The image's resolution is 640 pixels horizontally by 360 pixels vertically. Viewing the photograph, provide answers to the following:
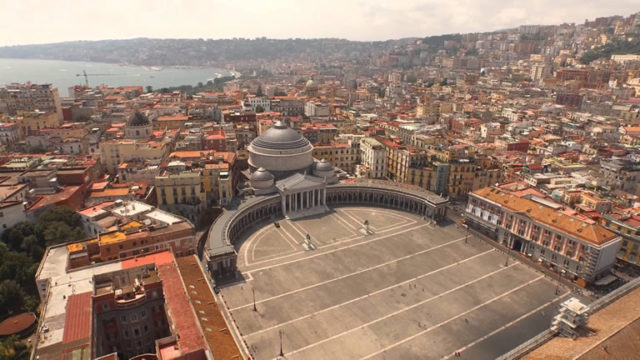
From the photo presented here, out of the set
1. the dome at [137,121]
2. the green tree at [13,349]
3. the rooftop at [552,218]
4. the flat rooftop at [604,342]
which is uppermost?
the dome at [137,121]

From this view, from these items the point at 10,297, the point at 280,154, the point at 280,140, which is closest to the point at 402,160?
the point at 280,154

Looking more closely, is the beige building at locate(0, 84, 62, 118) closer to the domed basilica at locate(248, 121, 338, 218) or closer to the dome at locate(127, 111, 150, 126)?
the dome at locate(127, 111, 150, 126)

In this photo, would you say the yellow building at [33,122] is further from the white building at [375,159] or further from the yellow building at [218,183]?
the white building at [375,159]

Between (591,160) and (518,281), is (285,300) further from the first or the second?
(591,160)

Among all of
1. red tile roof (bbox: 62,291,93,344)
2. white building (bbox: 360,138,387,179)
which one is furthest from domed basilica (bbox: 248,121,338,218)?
red tile roof (bbox: 62,291,93,344)

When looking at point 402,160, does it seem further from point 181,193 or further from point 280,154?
point 181,193

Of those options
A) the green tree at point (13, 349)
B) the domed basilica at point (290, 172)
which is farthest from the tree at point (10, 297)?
the domed basilica at point (290, 172)

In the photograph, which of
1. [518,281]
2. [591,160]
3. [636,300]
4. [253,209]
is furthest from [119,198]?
[591,160]
